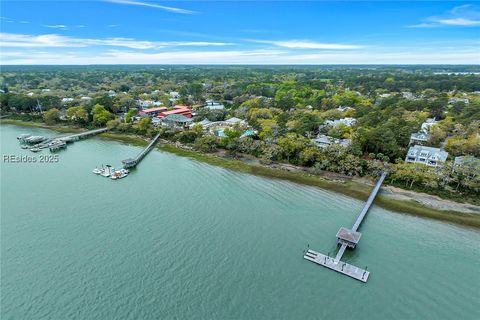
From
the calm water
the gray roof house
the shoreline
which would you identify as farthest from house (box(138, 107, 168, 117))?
the calm water

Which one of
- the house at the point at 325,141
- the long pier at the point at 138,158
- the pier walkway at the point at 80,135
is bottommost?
the pier walkway at the point at 80,135

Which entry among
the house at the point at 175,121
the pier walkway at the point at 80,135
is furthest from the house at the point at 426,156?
the pier walkway at the point at 80,135

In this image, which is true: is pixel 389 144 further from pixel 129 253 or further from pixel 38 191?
pixel 38 191

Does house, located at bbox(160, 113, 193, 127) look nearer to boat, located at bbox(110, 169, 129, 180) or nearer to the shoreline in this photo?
the shoreline

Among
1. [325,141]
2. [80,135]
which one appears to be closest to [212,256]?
[325,141]

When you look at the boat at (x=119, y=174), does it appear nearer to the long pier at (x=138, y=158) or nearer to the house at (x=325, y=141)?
the long pier at (x=138, y=158)

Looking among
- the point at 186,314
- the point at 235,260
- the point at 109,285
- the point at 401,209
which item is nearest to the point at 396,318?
the point at 235,260

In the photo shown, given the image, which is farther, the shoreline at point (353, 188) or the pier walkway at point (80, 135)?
the pier walkway at point (80, 135)
